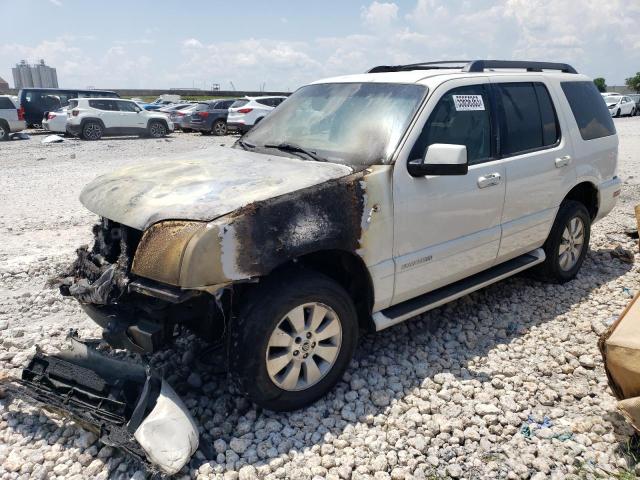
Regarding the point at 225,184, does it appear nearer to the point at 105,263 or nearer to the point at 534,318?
the point at 105,263

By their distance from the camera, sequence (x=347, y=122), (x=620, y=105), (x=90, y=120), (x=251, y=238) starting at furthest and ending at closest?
(x=620, y=105) < (x=90, y=120) < (x=347, y=122) < (x=251, y=238)

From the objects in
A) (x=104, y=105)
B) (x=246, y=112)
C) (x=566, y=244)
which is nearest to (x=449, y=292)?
(x=566, y=244)

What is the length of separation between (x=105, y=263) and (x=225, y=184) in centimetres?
90

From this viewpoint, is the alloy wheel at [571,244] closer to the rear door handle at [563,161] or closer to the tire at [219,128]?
the rear door handle at [563,161]

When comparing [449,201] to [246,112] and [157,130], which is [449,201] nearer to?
[246,112]

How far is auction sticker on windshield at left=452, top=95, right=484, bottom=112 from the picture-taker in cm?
390

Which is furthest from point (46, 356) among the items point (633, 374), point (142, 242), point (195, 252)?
point (633, 374)

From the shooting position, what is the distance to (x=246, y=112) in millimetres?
21125

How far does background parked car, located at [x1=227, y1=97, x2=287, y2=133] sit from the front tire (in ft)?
16.1

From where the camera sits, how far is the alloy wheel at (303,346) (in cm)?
309

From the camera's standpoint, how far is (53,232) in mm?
6934

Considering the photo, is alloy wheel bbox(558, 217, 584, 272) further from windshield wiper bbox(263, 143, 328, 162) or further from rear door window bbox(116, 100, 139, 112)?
rear door window bbox(116, 100, 139, 112)

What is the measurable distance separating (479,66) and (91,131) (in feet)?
62.3

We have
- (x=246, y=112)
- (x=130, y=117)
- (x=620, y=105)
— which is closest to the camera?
(x=246, y=112)
